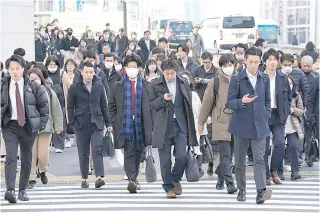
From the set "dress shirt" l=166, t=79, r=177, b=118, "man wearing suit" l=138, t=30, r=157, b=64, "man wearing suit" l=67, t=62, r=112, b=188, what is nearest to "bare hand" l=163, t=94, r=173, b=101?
"dress shirt" l=166, t=79, r=177, b=118

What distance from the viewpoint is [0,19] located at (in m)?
21.2

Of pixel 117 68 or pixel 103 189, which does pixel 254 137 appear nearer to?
pixel 103 189

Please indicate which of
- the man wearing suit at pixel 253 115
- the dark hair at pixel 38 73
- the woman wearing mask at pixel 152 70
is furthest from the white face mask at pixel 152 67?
the man wearing suit at pixel 253 115

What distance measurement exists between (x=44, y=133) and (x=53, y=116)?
0.28 meters

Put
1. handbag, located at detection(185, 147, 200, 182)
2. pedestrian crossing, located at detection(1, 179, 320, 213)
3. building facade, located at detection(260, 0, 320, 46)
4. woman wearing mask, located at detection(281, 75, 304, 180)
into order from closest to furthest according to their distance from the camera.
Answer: pedestrian crossing, located at detection(1, 179, 320, 213), handbag, located at detection(185, 147, 200, 182), woman wearing mask, located at detection(281, 75, 304, 180), building facade, located at detection(260, 0, 320, 46)

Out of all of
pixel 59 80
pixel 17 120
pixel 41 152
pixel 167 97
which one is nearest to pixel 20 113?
pixel 17 120

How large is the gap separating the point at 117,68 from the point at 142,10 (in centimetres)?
4062

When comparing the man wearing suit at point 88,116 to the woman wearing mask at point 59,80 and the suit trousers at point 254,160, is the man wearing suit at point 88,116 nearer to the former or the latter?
the suit trousers at point 254,160

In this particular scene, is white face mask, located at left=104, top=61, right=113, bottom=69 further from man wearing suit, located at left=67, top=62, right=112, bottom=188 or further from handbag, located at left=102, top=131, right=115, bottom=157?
handbag, located at left=102, top=131, right=115, bottom=157

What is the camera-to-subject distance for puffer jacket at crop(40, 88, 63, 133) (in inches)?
492

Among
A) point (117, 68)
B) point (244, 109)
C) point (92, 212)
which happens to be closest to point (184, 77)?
point (244, 109)

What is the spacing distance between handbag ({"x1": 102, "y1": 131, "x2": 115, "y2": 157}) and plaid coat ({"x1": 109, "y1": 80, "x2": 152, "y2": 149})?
32 centimetres

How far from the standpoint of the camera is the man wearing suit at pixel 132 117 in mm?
11477

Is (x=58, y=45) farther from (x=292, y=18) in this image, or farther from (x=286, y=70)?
(x=292, y=18)
